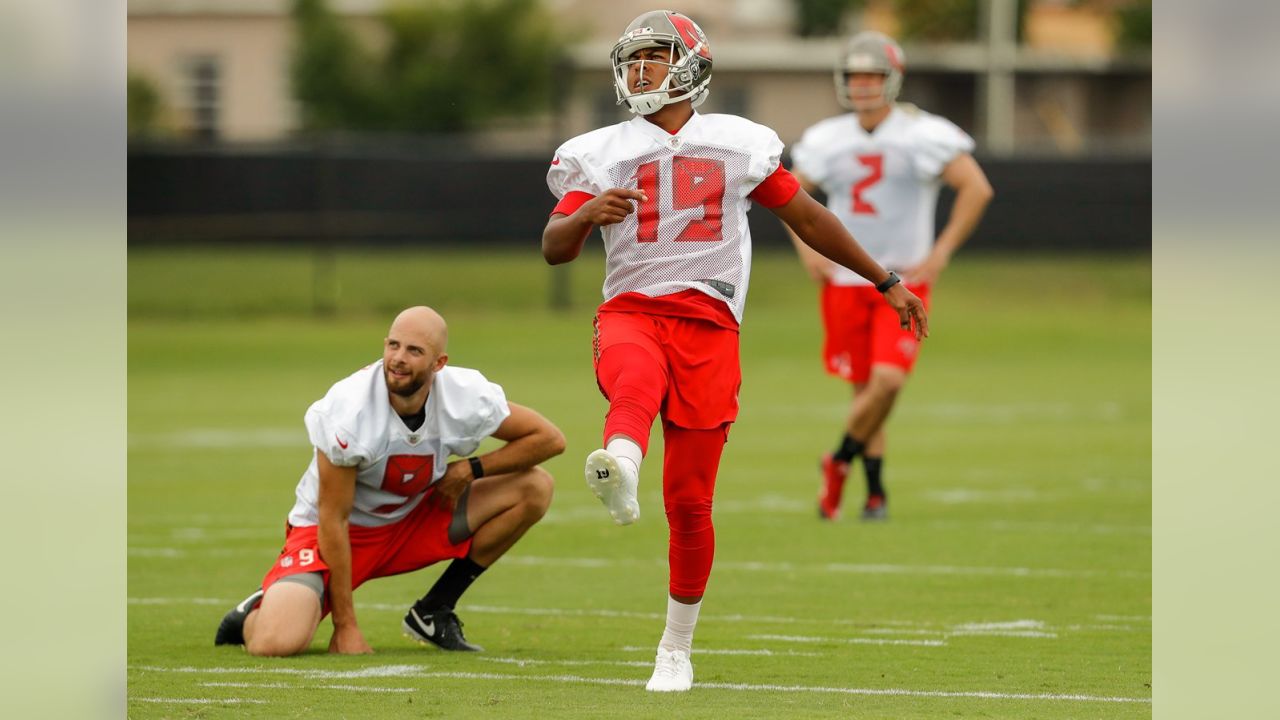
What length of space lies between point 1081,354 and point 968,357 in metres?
1.25

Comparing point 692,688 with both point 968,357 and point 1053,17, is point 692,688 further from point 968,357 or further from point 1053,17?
point 1053,17

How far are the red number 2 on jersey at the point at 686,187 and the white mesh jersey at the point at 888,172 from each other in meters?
4.37

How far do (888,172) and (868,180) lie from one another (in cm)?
12

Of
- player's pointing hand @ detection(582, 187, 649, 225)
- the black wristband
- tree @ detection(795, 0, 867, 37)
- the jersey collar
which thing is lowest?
the black wristband

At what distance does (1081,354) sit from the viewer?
68.3ft

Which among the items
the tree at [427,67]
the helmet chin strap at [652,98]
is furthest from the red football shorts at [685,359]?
the tree at [427,67]

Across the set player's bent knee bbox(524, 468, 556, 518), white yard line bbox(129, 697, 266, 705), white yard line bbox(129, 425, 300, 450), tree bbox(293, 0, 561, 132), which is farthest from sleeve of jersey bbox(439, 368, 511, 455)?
tree bbox(293, 0, 561, 132)

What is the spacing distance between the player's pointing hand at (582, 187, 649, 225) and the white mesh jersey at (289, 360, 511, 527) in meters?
0.95

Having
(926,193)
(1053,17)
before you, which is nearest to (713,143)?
(926,193)

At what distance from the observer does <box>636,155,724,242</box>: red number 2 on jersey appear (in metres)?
5.77

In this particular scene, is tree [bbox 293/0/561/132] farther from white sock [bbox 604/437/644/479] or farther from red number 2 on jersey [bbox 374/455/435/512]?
white sock [bbox 604/437/644/479]

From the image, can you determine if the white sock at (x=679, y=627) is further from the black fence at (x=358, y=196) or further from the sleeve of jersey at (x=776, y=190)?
the black fence at (x=358, y=196)

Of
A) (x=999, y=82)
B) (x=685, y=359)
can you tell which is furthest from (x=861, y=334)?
(x=999, y=82)
